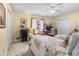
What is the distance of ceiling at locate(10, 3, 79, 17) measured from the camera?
1.57m

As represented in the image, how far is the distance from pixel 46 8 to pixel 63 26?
17.1 inches

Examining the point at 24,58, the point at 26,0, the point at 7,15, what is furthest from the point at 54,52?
the point at 7,15

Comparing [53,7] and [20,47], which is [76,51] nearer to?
[53,7]

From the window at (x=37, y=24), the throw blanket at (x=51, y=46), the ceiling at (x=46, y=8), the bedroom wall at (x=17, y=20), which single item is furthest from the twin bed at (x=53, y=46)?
the ceiling at (x=46, y=8)

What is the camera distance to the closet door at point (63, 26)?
69.3 inches

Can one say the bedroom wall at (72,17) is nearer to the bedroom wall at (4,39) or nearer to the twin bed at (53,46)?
the twin bed at (53,46)

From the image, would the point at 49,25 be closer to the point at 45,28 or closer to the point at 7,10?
the point at 45,28

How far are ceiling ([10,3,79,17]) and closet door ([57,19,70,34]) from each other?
14 cm

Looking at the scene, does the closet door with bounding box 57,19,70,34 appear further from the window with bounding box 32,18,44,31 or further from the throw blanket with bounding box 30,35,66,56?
the window with bounding box 32,18,44,31

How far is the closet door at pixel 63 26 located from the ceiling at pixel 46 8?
144mm

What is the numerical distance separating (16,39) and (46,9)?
72 cm

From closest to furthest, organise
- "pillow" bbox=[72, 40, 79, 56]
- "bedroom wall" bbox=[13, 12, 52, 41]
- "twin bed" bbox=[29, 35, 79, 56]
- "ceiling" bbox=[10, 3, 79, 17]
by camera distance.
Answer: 1. "pillow" bbox=[72, 40, 79, 56]
2. "twin bed" bbox=[29, 35, 79, 56]
3. "ceiling" bbox=[10, 3, 79, 17]
4. "bedroom wall" bbox=[13, 12, 52, 41]

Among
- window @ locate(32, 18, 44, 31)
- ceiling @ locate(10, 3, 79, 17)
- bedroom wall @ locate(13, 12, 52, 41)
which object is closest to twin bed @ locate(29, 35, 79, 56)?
window @ locate(32, 18, 44, 31)

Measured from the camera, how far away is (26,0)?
1.50 m
